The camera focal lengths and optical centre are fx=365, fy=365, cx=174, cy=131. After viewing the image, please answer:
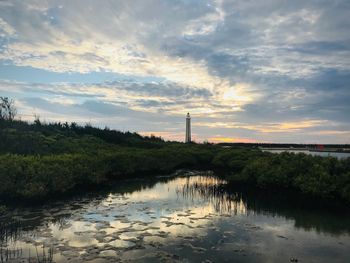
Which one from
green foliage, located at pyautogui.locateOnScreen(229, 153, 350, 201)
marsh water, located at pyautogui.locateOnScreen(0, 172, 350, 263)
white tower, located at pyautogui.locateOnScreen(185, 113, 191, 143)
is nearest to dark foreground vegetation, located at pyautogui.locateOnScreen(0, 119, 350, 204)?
green foliage, located at pyautogui.locateOnScreen(229, 153, 350, 201)

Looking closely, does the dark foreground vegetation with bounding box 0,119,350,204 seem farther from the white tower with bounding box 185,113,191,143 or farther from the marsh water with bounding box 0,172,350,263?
the white tower with bounding box 185,113,191,143

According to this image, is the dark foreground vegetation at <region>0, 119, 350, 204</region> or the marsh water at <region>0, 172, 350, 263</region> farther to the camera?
the dark foreground vegetation at <region>0, 119, 350, 204</region>

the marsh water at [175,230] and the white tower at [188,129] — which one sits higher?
the white tower at [188,129]

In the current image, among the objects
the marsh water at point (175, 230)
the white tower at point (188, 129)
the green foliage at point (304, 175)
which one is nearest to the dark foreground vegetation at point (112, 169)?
the green foliage at point (304, 175)

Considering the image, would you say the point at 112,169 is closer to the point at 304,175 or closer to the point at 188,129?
the point at 304,175

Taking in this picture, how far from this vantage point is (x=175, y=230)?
14117mm

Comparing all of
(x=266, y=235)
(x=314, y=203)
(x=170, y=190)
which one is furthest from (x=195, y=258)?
(x=170, y=190)

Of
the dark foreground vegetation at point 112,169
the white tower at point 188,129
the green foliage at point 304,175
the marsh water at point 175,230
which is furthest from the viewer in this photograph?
the white tower at point 188,129

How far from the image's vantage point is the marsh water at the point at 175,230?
11305 mm

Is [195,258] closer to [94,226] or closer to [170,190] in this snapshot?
[94,226]

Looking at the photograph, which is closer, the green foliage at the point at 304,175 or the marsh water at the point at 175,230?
the marsh water at the point at 175,230

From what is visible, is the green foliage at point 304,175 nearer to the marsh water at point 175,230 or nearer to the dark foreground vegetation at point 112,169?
the dark foreground vegetation at point 112,169

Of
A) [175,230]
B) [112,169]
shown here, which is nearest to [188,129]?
[112,169]

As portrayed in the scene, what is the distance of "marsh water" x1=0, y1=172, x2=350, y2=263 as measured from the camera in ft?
37.1
